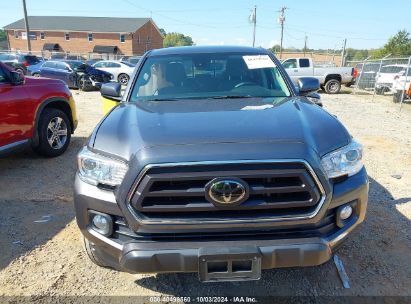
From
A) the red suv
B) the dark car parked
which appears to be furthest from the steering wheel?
the dark car parked

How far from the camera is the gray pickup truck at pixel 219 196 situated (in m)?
2.08

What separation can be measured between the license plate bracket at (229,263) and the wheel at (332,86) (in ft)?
56.0

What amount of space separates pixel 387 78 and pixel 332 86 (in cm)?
243

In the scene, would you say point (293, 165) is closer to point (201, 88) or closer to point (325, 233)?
point (325, 233)

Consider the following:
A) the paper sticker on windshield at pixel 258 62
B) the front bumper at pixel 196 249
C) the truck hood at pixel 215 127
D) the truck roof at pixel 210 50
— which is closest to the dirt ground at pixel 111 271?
the front bumper at pixel 196 249

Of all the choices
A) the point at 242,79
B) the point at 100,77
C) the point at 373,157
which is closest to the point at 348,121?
the point at 373,157

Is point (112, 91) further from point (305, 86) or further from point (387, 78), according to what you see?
point (387, 78)

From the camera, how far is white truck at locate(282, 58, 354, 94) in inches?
689

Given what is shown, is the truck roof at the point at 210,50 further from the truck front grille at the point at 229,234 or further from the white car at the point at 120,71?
the white car at the point at 120,71

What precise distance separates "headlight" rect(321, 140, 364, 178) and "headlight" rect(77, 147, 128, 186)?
1.23 metres

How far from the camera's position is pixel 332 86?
58.6ft

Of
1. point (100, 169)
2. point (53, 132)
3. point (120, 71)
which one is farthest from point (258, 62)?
point (120, 71)

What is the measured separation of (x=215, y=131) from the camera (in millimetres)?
2338

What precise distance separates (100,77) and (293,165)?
55.9 feet
